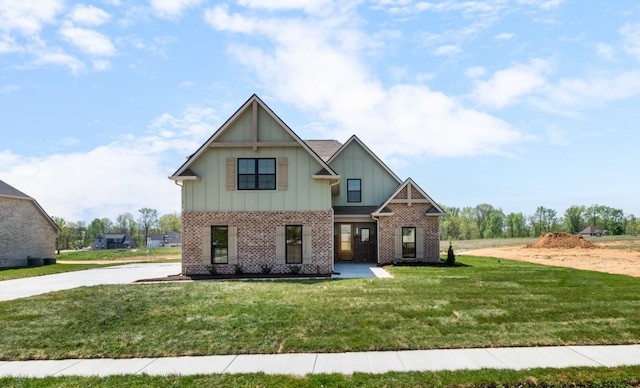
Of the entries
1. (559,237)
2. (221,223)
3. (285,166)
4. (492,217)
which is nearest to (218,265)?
(221,223)

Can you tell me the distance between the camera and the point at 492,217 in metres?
89.9

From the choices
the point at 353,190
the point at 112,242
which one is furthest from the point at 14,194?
the point at 112,242

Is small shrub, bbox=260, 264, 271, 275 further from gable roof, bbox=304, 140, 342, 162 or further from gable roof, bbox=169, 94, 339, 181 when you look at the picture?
gable roof, bbox=304, 140, 342, 162

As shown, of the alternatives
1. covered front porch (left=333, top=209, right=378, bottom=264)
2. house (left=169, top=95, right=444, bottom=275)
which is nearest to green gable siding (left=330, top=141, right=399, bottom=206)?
covered front porch (left=333, top=209, right=378, bottom=264)

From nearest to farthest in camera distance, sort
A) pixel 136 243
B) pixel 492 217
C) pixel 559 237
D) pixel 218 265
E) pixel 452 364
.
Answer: pixel 452 364, pixel 218 265, pixel 559 237, pixel 492 217, pixel 136 243

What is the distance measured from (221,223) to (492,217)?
271 ft

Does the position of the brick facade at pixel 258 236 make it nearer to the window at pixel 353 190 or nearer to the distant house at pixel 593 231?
the window at pixel 353 190

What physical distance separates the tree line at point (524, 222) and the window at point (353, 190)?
62345mm

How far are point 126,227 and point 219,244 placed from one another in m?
94.2

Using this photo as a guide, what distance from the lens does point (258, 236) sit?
59.6 ft

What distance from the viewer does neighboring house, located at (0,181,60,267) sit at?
96.0ft

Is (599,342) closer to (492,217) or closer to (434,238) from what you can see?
(434,238)

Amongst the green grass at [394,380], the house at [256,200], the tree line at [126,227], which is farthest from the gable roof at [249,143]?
the tree line at [126,227]

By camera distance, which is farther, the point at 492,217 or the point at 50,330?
the point at 492,217
